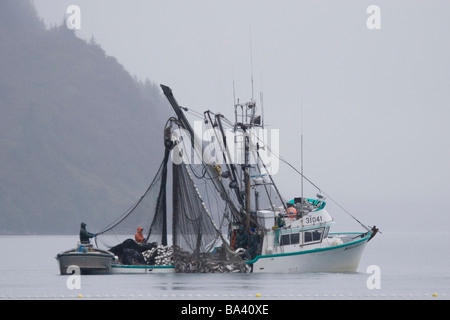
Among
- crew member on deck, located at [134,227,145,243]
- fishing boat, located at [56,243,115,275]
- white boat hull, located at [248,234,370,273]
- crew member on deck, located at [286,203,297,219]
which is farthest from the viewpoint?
crew member on deck, located at [134,227,145,243]

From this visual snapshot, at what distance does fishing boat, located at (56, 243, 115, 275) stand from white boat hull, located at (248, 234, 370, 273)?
6.93 metres

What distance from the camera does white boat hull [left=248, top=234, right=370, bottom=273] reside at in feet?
149

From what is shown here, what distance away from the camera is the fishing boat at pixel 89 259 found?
148 ft

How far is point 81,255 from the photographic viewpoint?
45.3m

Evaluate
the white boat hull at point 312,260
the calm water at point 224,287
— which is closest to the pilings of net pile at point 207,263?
the calm water at point 224,287

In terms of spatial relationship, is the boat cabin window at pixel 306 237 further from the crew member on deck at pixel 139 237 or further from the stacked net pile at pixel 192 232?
the crew member on deck at pixel 139 237

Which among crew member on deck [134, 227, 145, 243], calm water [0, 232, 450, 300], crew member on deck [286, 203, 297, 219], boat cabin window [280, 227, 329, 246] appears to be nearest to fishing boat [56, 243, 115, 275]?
A: calm water [0, 232, 450, 300]

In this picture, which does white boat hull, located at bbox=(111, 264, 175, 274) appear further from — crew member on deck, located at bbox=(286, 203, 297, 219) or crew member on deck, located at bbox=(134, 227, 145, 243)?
crew member on deck, located at bbox=(286, 203, 297, 219)

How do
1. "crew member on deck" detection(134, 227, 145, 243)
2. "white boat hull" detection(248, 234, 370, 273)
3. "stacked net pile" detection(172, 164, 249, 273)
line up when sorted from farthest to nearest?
"crew member on deck" detection(134, 227, 145, 243) → "white boat hull" detection(248, 234, 370, 273) → "stacked net pile" detection(172, 164, 249, 273)

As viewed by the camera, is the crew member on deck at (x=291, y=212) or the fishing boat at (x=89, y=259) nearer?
the fishing boat at (x=89, y=259)

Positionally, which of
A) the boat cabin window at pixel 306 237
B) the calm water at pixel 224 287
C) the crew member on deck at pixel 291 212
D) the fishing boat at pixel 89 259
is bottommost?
the calm water at pixel 224 287

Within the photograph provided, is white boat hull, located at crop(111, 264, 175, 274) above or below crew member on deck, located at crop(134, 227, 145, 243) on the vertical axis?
below

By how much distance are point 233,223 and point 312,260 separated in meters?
4.41
